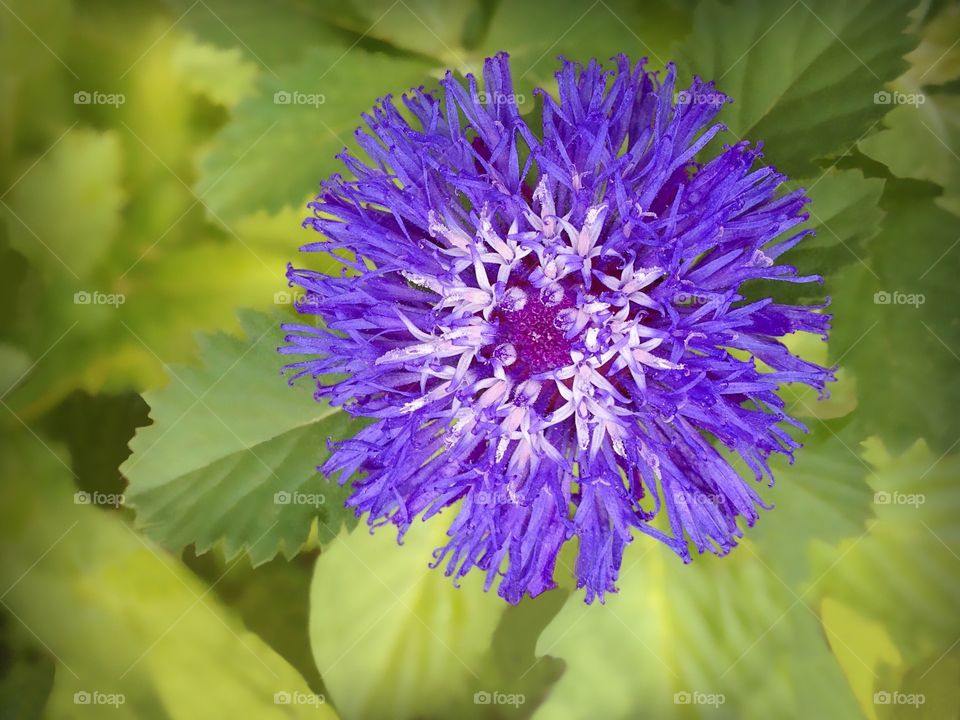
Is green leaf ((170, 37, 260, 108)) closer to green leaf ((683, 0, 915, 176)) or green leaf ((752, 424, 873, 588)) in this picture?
green leaf ((683, 0, 915, 176))

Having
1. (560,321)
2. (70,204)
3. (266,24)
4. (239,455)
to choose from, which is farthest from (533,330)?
(70,204)

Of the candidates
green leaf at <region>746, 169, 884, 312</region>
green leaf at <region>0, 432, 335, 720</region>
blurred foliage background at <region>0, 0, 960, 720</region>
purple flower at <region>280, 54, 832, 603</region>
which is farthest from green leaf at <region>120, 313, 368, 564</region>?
green leaf at <region>746, 169, 884, 312</region>

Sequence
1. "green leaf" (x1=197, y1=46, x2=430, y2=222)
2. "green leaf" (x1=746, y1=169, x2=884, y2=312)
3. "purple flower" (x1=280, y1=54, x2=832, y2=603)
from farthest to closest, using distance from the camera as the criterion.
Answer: "green leaf" (x1=197, y1=46, x2=430, y2=222)
"green leaf" (x1=746, y1=169, x2=884, y2=312)
"purple flower" (x1=280, y1=54, x2=832, y2=603)

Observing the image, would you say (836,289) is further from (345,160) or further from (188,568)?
(188,568)

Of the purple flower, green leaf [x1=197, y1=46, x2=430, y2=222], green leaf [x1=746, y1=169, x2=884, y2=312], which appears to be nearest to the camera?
the purple flower

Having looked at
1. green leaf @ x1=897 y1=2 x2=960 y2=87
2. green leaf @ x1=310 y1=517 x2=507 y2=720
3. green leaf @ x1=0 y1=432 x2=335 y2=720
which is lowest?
green leaf @ x1=0 y1=432 x2=335 y2=720

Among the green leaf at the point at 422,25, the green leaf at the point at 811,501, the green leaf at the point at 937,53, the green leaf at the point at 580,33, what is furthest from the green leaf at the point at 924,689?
the green leaf at the point at 422,25

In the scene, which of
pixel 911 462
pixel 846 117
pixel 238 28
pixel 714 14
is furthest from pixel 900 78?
pixel 238 28

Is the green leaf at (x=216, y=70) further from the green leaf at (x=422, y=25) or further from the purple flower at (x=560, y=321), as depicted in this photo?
the purple flower at (x=560, y=321)
